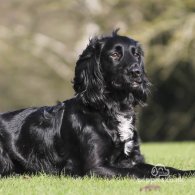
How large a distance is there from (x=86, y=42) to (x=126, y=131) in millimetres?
16267

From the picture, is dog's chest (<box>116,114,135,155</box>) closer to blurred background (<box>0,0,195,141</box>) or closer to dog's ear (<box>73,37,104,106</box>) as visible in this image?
dog's ear (<box>73,37,104,106</box>)

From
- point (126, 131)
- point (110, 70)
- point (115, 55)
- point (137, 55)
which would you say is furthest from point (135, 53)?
point (126, 131)

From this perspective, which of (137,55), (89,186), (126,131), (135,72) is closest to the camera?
(89,186)

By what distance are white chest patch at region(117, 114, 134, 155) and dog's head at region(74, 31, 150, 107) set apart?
299mm

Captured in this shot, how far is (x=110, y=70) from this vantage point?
7184 millimetres

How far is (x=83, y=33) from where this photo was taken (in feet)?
77.4

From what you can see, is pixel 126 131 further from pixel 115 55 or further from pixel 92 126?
pixel 115 55

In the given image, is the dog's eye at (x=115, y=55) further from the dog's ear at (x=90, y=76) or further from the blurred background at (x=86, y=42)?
the blurred background at (x=86, y=42)

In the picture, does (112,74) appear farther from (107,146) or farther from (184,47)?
(184,47)

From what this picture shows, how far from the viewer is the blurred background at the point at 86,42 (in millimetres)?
22609

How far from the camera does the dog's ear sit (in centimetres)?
716

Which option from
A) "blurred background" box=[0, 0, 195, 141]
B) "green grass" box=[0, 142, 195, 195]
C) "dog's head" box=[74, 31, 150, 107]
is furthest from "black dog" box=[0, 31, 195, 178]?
"blurred background" box=[0, 0, 195, 141]

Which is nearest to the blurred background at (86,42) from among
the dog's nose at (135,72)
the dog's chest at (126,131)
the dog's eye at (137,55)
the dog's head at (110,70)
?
the dog's eye at (137,55)

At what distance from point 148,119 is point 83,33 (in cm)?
415
